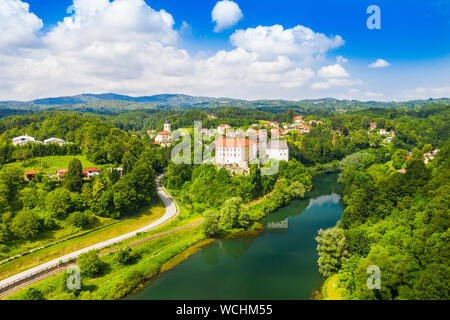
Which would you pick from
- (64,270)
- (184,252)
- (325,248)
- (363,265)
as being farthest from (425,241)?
(64,270)

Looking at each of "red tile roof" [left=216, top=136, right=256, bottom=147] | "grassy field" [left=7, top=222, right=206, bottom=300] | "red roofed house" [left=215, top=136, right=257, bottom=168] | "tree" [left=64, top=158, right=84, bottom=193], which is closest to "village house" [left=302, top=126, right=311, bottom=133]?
Answer: "red roofed house" [left=215, top=136, right=257, bottom=168]

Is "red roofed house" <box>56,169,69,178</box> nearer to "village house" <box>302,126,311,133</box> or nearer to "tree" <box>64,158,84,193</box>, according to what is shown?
"tree" <box>64,158,84,193</box>

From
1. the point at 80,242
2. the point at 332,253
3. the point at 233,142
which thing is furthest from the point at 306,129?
the point at 80,242

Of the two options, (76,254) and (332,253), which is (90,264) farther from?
(332,253)

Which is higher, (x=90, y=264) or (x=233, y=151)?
(x=233, y=151)

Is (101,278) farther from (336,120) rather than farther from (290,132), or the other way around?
(336,120)

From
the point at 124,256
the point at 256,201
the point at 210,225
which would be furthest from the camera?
the point at 256,201
